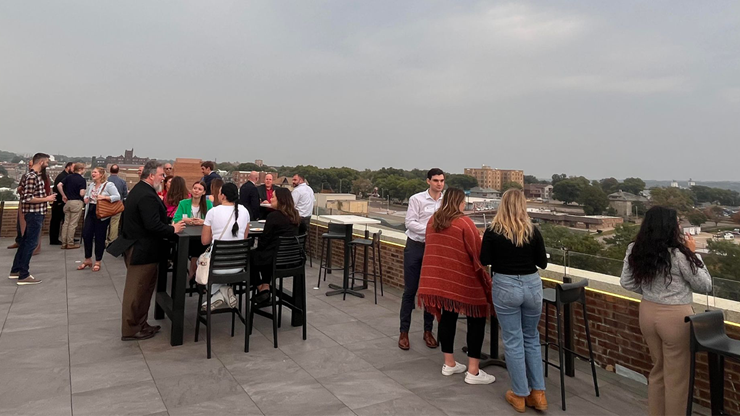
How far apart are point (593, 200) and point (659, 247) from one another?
3449 centimetres

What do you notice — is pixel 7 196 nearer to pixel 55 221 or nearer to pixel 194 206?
pixel 55 221

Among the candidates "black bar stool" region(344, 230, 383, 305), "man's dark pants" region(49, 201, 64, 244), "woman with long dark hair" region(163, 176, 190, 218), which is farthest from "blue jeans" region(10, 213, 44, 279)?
"black bar stool" region(344, 230, 383, 305)

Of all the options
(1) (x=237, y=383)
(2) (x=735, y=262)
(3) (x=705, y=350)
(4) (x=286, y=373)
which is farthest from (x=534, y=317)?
(1) (x=237, y=383)

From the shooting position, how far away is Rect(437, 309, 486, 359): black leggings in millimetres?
3309

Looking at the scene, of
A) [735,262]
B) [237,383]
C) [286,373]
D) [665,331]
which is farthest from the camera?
[286,373]

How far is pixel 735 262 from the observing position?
2.98 m

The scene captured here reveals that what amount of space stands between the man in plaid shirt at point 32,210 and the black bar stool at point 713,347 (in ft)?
23.9

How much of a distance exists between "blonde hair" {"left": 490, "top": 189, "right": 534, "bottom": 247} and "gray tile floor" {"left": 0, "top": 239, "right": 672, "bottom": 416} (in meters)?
1.24

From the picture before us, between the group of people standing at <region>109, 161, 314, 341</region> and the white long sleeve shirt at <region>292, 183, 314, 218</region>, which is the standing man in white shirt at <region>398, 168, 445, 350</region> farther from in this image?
the white long sleeve shirt at <region>292, 183, 314, 218</region>

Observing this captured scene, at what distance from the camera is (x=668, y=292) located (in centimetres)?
252

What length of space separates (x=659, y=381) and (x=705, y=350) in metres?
0.40

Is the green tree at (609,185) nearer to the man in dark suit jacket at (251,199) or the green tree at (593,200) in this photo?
the green tree at (593,200)

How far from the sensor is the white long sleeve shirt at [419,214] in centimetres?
421

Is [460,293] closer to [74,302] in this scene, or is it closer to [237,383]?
[237,383]
